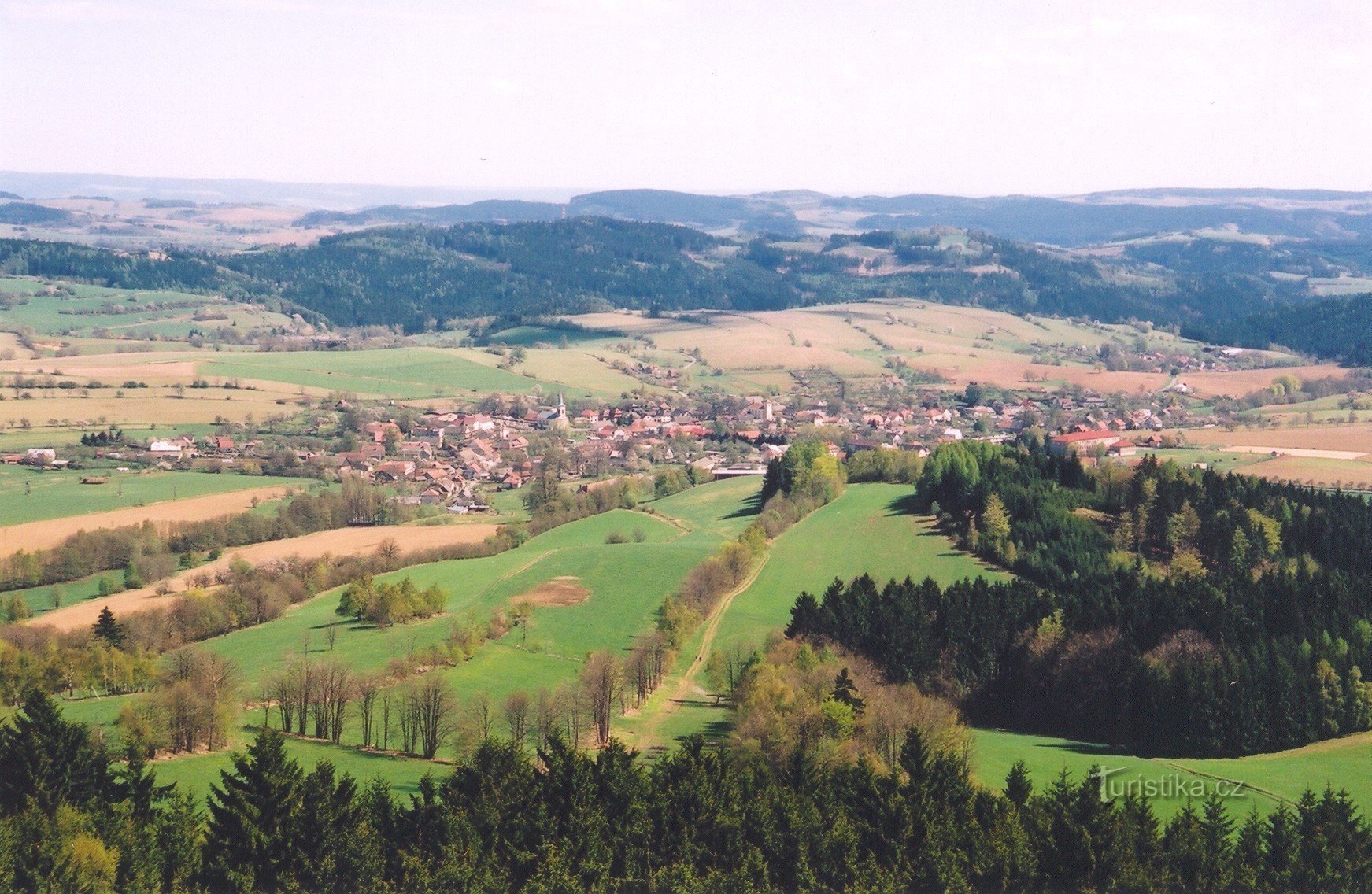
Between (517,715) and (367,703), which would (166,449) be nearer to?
(367,703)

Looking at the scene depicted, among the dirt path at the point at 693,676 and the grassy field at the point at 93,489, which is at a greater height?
the dirt path at the point at 693,676

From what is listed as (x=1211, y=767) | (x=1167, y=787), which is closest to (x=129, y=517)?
(x=1211, y=767)

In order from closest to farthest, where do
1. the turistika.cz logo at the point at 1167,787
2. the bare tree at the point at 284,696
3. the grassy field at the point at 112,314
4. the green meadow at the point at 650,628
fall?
the turistika.cz logo at the point at 1167,787, the green meadow at the point at 650,628, the bare tree at the point at 284,696, the grassy field at the point at 112,314

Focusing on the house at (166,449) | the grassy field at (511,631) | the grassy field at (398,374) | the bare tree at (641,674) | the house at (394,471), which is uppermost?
the bare tree at (641,674)

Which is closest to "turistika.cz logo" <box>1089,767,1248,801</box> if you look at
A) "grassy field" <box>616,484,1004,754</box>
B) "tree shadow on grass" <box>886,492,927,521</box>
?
"grassy field" <box>616,484,1004,754</box>

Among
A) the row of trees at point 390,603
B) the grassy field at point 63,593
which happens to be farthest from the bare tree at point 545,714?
the grassy field at point 63,593

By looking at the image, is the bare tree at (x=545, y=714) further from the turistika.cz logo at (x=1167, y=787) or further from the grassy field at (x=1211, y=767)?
the turistika.cz logo at (x=1167, y=787)

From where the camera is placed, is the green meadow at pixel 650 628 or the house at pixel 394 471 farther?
the house at pixel 394 471
